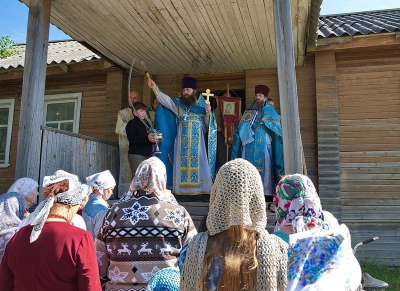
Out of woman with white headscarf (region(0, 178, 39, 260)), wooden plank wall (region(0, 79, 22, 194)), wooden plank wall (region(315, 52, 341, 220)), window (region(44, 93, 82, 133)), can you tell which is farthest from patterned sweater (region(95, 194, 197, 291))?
wooden plank wall (region(0, 79, 22, 194))

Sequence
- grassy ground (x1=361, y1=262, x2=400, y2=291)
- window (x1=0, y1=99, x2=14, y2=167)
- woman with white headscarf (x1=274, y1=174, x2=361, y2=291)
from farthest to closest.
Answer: window (x1=0, y1=99, x2=14, y2=167)
grassy ground (x1=361, y1=262, x2=400, y2=291)
woman with white headscarf (x1=274, y1=174, x2=361, y2=291)

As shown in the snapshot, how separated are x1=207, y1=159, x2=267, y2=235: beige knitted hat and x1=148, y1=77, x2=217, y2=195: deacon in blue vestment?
509 cm

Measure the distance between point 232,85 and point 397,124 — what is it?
3066 millimetres

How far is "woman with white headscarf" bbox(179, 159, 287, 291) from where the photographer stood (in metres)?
1.60

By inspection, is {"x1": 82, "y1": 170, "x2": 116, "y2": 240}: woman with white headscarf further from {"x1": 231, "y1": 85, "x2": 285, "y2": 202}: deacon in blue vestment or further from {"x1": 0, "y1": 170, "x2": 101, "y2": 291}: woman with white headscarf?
{"x1": 231, "y1": 85, "x2": 285, "y2": 202}: deacon in blue vestment

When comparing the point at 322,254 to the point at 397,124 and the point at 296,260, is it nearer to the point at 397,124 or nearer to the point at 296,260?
the point at 296,260

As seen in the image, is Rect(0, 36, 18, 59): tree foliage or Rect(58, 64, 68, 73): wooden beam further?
Rect(0, 36, 18, 59): tree foliage

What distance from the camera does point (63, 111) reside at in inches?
371

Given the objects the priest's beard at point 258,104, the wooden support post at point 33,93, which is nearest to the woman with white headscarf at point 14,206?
the wooden support post at point 33,93

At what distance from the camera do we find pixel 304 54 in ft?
24.4

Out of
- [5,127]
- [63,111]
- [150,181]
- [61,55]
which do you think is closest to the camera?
[150,181]

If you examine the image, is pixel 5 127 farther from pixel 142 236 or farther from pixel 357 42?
pixel 142 236

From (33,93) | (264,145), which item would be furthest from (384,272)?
(33,93)

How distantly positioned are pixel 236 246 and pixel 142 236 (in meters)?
1.17
